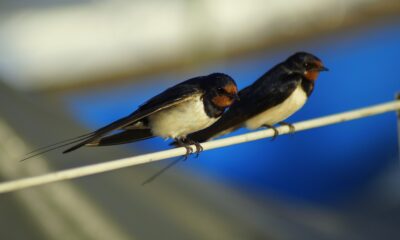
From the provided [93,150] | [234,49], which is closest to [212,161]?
[93,150]

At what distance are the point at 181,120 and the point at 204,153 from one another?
3.47 meters

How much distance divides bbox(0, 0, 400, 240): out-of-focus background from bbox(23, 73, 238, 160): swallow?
152 cm

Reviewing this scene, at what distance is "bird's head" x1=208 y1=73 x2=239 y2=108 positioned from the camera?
2467mm

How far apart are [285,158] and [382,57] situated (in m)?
1.98

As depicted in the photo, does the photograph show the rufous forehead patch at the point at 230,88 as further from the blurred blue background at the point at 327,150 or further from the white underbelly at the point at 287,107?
the blurred blue background at the point at 327,150

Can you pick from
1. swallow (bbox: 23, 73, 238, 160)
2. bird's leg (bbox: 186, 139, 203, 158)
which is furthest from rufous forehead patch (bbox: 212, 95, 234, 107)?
bird's leg (bbox: 186, 139, 203, 158)

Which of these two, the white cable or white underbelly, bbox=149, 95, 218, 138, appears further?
white underbelly, bbox=149, 95, 218, 138

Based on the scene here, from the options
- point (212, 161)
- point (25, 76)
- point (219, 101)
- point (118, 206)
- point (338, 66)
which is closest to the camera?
point (219, 101)

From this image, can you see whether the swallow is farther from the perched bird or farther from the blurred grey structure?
the blurred grey structure

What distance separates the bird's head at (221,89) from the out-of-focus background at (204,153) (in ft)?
5.24

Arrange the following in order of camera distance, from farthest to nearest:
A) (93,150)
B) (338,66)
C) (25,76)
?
(25,76) < (338,66) < (93,150)

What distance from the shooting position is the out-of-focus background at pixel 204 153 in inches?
160

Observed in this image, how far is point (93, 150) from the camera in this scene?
4418mm

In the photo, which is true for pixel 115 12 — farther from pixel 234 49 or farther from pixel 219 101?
pixel 219 101
